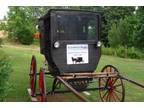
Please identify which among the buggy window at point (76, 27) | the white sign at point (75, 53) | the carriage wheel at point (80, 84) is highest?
the buggy window at point (76, 27)

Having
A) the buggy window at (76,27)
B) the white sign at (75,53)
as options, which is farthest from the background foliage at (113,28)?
the white sign at (75,53)

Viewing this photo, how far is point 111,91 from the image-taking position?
854cm

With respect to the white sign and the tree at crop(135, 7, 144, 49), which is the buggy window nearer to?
the white sign

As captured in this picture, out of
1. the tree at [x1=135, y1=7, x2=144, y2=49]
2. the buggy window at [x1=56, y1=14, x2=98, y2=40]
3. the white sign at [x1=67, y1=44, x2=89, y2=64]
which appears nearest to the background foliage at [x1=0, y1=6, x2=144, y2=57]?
the tree at [x1=135, y1=7, x2=144, y2=49]

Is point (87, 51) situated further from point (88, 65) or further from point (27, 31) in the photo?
point (27, 31)

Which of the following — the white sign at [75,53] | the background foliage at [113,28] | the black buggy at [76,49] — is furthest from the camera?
the background foliage at [113,28]

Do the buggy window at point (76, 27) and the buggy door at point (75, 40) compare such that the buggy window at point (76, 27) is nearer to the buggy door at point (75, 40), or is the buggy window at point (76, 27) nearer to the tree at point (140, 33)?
the buggy door at point (75, 40)

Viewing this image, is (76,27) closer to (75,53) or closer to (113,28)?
(75,53)

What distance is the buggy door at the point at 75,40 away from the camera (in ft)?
27.4

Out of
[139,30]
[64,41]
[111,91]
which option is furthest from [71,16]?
[139,30]

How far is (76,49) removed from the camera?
8453 millimetres

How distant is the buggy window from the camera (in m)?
8.45

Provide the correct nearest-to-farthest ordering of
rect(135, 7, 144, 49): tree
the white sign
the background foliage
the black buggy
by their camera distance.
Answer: the black buggy
the white sign
rect(135, 7, 144, 49): tree
the background foliage

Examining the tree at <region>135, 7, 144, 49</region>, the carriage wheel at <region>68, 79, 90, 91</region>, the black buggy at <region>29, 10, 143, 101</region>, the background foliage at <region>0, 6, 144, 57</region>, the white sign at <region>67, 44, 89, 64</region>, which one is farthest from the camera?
the background foliage at <region>0, 6, 144, 57</region>
